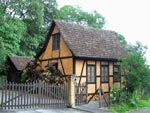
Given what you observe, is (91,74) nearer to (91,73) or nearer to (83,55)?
(91,73)

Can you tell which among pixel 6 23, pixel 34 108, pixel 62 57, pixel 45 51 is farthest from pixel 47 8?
pixel 34 108

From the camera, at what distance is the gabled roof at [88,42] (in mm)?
22688

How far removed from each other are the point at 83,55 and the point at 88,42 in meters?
2.66

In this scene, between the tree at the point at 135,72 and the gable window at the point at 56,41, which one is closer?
the tree at the point at 135,72

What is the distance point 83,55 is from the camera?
2205cm

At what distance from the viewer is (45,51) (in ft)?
84.8

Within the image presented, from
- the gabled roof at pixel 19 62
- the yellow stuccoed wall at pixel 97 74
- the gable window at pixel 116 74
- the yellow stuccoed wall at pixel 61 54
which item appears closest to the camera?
the yellow stuccoed wall at pixel 97 74

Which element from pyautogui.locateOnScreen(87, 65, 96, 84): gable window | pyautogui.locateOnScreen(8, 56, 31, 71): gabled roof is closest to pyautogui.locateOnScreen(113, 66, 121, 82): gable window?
pyautogui.locateOnScreen(87, 65, 96, 84): gable window

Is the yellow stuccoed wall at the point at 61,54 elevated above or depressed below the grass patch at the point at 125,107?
above

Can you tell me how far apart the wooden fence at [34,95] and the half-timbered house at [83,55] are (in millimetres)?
4425

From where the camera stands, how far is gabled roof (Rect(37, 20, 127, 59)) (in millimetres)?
22688

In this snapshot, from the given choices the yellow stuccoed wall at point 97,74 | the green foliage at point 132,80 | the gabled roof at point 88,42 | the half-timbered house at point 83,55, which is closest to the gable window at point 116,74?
the half-timbered house at point 83,55

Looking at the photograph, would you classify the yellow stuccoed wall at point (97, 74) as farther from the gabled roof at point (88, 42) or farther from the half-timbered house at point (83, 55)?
the gabled roof at point (88, 42)

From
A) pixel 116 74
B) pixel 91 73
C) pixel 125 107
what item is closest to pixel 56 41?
pixel 91 73
